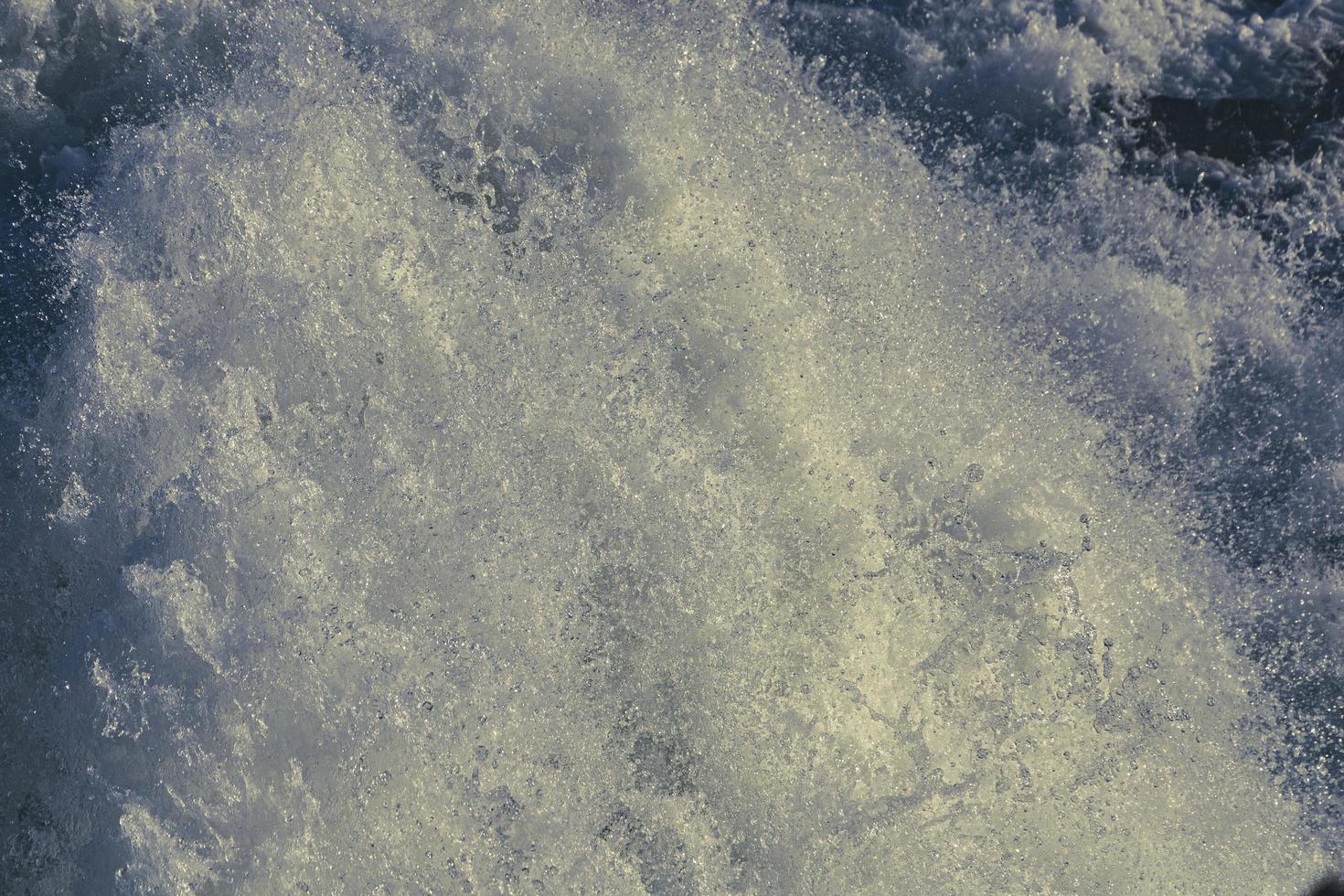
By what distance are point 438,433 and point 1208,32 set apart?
2.31m

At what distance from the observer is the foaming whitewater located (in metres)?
2.05

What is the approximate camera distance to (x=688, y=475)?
2.12 meters

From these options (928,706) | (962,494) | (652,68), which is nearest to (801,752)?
(928,706)

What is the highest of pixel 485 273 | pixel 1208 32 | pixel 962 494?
pixel 1208 32

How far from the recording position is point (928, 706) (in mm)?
2084

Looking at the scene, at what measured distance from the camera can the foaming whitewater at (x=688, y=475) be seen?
2.05 meters

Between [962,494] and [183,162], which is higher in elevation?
[962,494]

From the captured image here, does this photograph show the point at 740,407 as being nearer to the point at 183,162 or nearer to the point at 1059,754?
the point at 1059,754

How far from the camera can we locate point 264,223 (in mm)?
2178

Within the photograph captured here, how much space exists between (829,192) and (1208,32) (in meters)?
1.07

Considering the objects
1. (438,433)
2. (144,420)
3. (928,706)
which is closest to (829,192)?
(438,433)

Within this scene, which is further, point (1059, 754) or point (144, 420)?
point (144, 420)

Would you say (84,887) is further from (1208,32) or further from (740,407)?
(1208,32)

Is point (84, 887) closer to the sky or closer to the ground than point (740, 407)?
closer to the ground
